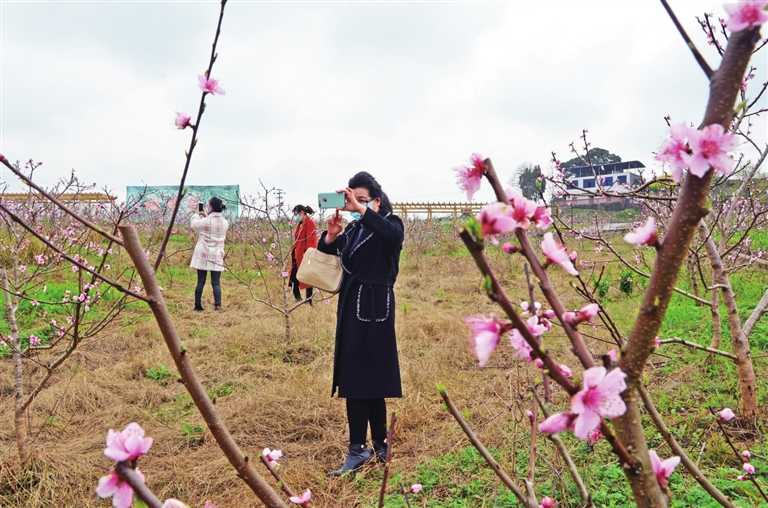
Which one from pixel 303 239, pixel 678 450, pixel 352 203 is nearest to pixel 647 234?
pixel 678 450

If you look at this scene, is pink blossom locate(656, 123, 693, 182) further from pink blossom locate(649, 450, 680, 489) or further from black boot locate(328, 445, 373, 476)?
black boot locate(328, 445, 373, 476)

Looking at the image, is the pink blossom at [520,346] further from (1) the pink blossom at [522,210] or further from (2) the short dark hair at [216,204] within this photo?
(2) the short dark hair at [216,204]

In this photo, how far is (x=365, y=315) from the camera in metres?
3.08

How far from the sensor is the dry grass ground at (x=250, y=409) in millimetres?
3068

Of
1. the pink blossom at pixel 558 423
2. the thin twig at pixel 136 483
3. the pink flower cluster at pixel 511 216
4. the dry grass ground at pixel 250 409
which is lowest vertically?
the dry grass ground at pixel 250 409

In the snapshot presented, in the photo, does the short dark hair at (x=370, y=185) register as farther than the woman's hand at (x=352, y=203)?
Yes

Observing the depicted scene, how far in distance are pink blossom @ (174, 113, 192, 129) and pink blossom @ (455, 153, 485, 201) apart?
788 millimetres

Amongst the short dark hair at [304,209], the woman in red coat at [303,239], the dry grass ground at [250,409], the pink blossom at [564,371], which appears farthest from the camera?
the short dark hair at [304,209]

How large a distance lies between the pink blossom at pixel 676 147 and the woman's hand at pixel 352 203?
237 centimetres

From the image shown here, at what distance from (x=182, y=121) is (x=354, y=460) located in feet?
8.18

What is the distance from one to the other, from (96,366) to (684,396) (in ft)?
17.5

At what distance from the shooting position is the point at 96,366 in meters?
5.48

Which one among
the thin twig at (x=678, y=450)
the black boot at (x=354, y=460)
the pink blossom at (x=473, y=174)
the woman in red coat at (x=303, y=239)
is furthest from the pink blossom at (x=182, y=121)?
the woman in red coat at (x=303, y=239)

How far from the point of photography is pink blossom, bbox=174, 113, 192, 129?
1.27 m
